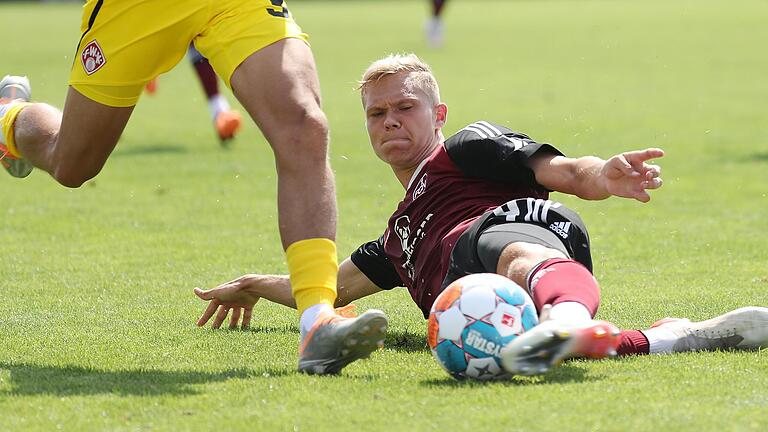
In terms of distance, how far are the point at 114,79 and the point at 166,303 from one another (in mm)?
1479

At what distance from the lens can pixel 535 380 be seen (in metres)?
4.23

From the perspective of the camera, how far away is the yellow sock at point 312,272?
4598 millimetres

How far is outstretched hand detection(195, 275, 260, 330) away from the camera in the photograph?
5.54m

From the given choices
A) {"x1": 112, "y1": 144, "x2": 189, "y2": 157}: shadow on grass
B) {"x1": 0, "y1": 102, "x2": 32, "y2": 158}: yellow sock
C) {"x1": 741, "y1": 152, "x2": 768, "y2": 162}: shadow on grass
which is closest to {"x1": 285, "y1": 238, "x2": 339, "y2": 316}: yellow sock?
{"x1": 0, "y1": 102, "x2": 32, "y2": 158}: yellow sock

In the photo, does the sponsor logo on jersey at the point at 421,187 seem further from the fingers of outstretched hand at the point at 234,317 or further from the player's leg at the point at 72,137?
the player's leg at the point at 72,137

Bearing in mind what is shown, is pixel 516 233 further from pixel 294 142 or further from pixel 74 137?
pixel 74 137

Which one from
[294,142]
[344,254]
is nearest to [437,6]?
[344,254]

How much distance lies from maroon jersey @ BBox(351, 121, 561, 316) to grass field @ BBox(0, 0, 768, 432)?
1.06ft

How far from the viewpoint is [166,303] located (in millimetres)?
6168

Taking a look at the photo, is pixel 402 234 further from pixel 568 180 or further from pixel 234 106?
pixel 234 106

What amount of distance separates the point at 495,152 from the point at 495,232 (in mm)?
359

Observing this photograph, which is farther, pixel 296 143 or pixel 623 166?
pixel 296 143

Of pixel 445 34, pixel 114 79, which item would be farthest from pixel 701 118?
pixel 445 34

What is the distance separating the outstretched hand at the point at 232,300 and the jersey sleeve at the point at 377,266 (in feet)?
1.59
